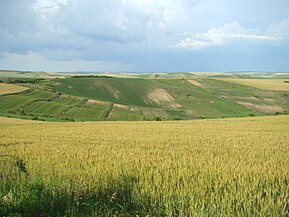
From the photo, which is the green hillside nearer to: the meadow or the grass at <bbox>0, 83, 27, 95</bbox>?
the grass at <bbox>0, 83, 27, 95</bbox>

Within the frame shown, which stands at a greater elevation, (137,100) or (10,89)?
(10,89)

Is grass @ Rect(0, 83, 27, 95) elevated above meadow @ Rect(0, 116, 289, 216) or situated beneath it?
situated beneath

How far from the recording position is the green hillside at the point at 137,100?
69.4 meters

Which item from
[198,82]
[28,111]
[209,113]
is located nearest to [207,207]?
[28,111]

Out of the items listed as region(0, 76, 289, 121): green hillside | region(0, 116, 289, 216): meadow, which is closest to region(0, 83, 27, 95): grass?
region(0, 76, 289, 121): green hillside

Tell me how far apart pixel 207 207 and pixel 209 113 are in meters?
76.9

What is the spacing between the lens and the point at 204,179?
667cm

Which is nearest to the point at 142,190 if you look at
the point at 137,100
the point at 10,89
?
the point at 137,100

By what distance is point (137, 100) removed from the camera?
90.9 meters

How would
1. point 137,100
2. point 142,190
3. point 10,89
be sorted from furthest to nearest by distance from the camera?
point 137,100 < point 10,89 < point 142,190

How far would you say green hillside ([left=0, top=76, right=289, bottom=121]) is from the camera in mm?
69375

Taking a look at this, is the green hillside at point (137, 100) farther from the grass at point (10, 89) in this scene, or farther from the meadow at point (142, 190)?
the meadow at point (142, 190)

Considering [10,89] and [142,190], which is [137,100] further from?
[142,190]

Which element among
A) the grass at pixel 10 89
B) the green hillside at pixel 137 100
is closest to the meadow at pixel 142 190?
the green hillside at pixel 137 100
